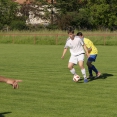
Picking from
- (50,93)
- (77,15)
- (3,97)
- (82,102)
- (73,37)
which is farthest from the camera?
(77,15)

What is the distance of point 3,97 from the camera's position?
11.9 meters

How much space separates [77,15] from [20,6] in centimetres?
1200

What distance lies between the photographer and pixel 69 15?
241 ft

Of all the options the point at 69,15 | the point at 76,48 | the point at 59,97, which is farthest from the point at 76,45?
the point at 69,15

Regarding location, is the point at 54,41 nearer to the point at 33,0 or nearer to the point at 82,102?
the point at 33,0

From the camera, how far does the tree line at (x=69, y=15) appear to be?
224 ft

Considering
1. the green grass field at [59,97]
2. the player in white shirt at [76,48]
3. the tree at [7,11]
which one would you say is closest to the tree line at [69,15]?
the tree at [7,11]

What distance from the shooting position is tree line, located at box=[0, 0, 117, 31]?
68375 mm

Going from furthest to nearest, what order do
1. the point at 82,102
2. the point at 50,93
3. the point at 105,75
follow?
the point at 105,75 < the point at 50,93 < the point at 82,102

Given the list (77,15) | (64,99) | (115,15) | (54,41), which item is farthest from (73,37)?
(77,15)

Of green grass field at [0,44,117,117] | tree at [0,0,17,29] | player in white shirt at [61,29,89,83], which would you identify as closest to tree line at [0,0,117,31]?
tree at [0,0,17,29]

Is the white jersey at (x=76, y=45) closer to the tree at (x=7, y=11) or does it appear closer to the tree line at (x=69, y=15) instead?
the tree line at (x=69, y=15)

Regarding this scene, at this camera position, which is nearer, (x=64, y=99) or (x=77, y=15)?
(x=64, y=99)

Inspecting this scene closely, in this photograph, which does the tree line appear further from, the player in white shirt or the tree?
the player in white shirt
